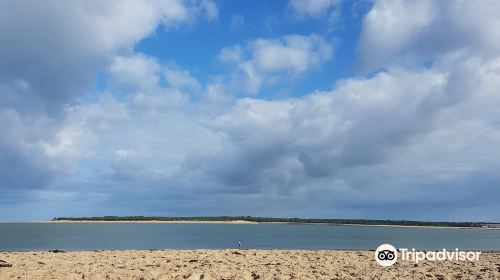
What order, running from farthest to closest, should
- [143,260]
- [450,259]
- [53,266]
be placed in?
[450,259]
[143,260]
[53,266]

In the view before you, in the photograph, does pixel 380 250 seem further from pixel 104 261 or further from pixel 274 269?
pixel 104 261

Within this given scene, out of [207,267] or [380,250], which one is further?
[380,250]

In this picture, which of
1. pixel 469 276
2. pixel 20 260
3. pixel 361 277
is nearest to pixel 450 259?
pixel 469 276

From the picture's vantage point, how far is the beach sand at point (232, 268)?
13.4 meters

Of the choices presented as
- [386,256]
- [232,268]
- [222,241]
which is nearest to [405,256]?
[386,256]

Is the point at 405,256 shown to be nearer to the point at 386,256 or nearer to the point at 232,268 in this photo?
the point at 386,256

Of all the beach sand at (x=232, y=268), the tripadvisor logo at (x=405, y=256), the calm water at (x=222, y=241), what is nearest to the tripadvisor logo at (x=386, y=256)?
the tripadvisor logo at (x=405, y=256)

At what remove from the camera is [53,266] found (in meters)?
15.5

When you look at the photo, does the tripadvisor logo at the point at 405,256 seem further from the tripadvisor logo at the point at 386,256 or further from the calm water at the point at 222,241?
the calm water at the point at 222,241

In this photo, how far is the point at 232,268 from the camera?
14617mm

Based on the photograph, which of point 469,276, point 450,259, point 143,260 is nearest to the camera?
point 469,276

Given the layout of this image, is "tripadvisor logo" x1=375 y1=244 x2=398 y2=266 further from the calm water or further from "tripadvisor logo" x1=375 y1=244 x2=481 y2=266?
the calm water

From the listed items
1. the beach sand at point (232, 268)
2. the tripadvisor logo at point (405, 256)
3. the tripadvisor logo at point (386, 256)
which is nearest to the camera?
the beach sand at point (232, 268)

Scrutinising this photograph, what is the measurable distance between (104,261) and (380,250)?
1065 centimetres
